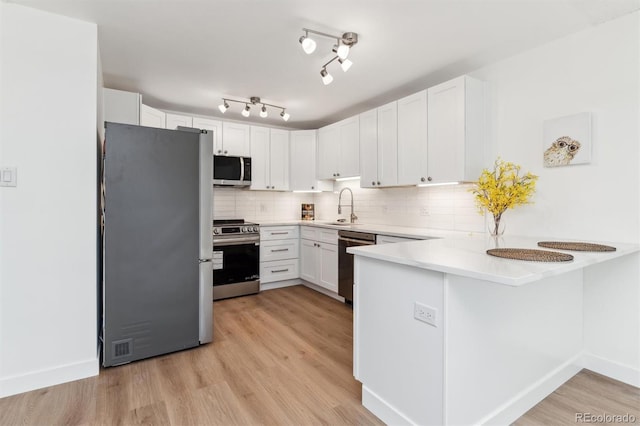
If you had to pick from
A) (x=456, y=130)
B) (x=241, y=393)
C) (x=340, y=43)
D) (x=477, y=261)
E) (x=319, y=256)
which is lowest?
(x=241, y=393)

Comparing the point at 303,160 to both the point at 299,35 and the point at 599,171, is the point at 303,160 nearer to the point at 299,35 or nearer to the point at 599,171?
the point at 299,35

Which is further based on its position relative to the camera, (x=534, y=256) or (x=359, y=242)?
(x=359, y=242)

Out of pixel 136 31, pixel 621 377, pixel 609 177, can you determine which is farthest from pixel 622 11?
pixel 136 31

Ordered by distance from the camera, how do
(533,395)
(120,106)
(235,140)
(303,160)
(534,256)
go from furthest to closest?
(303,160)
(235,140)
(120,106)
(533,395)
(534,256)

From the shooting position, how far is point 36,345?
206 cm

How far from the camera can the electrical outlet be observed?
1.45 m

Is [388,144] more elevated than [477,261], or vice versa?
[388,144]

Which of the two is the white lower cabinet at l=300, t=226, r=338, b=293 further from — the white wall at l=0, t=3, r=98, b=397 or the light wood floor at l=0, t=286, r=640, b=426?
the white wall at l=0, t=3, r=98, b=397

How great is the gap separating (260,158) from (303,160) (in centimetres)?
64

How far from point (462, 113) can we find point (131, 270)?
2947 mm

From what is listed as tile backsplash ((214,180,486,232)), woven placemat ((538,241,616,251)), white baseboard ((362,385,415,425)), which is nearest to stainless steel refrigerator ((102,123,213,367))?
white baseboard ((362,385,415,425))

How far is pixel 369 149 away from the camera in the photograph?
3834 mm

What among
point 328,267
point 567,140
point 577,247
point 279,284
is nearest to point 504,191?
point 567,140

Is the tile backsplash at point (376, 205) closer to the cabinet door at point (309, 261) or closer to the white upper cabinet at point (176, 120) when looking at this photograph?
the cabinet door at point (309, 261)
